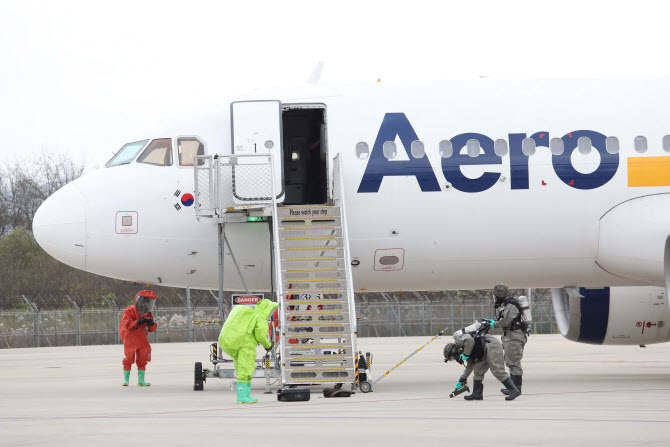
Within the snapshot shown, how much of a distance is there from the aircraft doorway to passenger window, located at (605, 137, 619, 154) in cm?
487

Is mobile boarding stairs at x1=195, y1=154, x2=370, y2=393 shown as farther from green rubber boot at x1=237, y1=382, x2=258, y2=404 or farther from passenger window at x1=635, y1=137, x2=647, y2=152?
passenger window at x1=635, y1=137, x2=647, y2=152

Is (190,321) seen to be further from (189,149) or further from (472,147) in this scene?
(472,147)

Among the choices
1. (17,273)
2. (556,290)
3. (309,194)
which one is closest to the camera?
(309,194)

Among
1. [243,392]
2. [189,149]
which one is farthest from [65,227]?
[243,392]

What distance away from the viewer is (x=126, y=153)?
57.1 ft

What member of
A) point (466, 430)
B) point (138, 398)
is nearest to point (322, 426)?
point (466, 430)

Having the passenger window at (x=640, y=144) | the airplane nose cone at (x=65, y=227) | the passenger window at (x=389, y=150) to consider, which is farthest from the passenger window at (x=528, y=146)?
the airplane nose cone at (x=65, y=227)

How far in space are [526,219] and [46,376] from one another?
12217mm

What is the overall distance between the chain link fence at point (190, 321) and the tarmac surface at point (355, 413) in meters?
18.4

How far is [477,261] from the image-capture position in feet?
55.6

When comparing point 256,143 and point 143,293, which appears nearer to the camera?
point 256,143

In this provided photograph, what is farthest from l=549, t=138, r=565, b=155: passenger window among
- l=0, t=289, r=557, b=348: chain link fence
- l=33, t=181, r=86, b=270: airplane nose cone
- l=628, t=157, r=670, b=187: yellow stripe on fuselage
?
l=0, t=289, r=557, b=348: chain link fence

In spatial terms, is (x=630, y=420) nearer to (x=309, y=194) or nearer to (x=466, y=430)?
(x=466, y=430)

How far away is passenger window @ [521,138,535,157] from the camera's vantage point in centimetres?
1666
